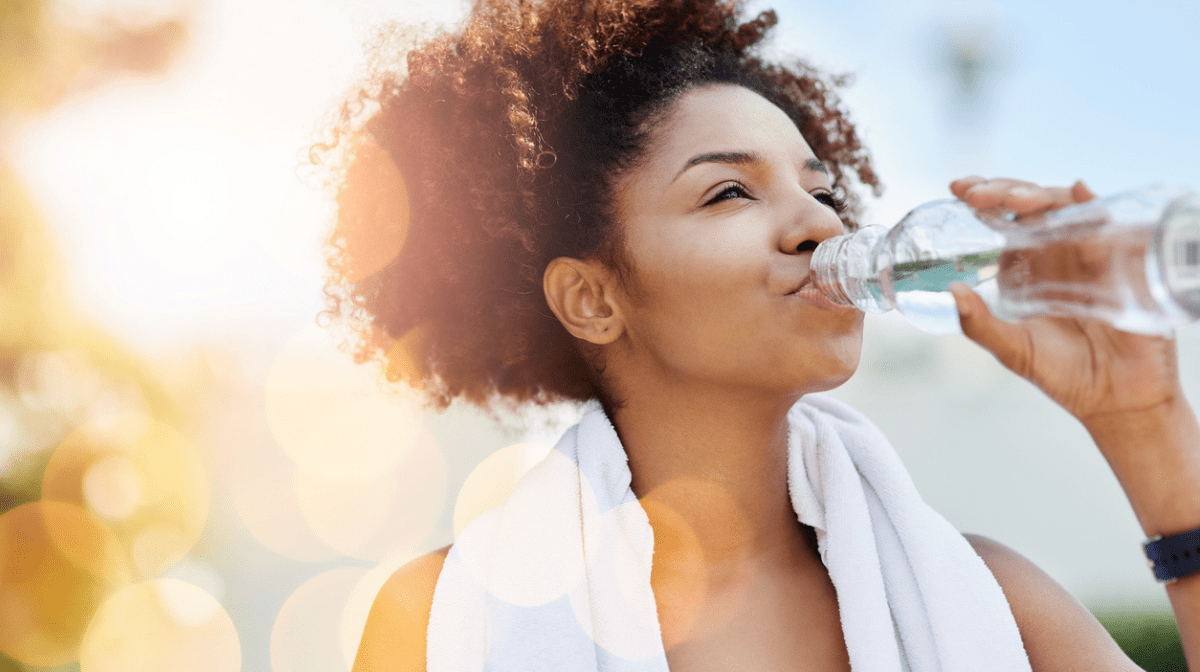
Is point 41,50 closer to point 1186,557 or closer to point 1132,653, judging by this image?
point 1186,557

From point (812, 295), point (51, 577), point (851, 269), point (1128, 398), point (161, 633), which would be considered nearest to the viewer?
point (1128, 398)

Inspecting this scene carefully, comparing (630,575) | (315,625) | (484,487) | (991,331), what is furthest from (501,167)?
(315,625)

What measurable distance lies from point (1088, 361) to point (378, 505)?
4.21 m

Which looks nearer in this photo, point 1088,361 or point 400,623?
point 1088,361

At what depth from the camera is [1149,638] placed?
17.4 ft

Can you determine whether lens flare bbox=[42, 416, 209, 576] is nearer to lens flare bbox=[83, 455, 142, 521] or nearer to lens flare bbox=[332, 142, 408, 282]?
lens flare bbox=[83, 455, 142, 521]

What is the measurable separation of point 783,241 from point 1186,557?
799mm

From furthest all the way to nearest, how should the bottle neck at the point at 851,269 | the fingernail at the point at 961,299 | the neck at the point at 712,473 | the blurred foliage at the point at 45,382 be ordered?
the blurred foliage at the point at 45,382
the neck at the point at 712,473
the bottle neck at the point at 851,269
the fingernail at the point at 961,299

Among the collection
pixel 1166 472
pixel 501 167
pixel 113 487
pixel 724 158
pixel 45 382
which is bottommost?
pixel 1166 472

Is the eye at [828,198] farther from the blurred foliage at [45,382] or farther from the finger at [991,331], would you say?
the blurred foliage at [45,382]

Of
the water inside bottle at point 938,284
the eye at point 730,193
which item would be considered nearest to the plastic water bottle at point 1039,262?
the water inside bottle at point 938,284

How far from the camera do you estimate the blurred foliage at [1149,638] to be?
16.9ft

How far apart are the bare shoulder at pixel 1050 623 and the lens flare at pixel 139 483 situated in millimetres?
3797

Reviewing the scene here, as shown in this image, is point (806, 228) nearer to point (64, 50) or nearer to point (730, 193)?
point (730, 193)
